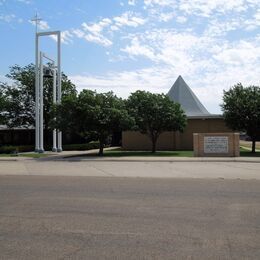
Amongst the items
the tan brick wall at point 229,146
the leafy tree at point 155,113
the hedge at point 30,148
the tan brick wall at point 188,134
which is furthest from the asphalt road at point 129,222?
the tan brick wall at point 188,134

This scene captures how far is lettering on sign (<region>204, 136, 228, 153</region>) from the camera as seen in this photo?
29125mm

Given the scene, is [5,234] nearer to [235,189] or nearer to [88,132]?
[235,189]

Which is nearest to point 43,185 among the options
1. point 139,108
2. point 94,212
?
point 94,212

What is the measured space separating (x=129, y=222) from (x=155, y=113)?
2569 centimetres

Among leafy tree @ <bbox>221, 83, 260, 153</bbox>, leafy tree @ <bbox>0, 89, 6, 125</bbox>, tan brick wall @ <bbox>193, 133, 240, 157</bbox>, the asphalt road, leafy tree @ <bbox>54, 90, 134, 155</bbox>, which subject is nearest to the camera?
the asphalt road

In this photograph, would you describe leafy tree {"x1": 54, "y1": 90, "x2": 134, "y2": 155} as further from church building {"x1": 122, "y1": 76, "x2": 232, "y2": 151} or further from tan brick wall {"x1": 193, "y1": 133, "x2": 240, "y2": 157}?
church building {"x1": 122, "y1": 76, "x2": 232, "y2": 151}

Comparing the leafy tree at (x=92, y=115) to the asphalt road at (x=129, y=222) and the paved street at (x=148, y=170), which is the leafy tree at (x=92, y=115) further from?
the asphalt road at (x=129, y=222)

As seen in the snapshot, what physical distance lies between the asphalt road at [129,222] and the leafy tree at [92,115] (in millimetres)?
16738

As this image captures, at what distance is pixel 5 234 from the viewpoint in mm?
6824

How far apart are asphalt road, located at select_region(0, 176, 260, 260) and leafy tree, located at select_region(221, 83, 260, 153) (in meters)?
19.1

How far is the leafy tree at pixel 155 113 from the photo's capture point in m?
33.0

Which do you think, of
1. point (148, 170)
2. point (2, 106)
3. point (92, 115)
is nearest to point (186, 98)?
point (2, 106)

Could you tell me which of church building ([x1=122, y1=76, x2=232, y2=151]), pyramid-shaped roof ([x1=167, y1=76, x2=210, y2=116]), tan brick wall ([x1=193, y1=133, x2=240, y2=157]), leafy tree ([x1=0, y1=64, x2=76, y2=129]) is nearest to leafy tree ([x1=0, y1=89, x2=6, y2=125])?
leafy tree ([x1=0, y1=64, x2=76, y2=129])

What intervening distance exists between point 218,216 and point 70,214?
2883 millimetres
